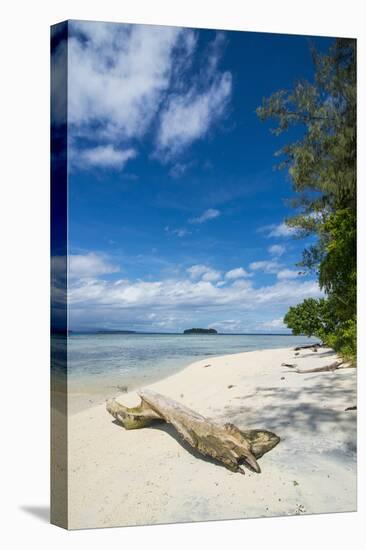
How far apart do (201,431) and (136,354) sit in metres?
0.90

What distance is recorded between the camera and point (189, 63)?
6238 millimetres

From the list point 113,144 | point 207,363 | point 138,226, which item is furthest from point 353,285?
point 113,144

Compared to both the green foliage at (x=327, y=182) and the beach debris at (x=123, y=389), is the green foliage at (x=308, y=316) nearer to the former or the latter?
the green foliage at (x=327, y=182)

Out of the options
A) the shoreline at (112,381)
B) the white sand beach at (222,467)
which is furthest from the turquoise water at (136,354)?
the white sand beach at (222,467)

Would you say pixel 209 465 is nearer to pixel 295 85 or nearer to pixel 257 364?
pixel 257 364

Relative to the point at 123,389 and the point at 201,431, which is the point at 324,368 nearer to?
the point at 201,431

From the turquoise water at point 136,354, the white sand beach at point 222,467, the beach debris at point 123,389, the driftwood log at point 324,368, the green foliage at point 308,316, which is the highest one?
Result: the green foliage at point 308,316

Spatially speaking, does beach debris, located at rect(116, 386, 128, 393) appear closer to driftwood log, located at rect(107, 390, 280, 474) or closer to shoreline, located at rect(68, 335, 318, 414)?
shoreline, located at rect(68, 335, 318, 414)

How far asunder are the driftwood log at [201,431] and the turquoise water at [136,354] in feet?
0.66

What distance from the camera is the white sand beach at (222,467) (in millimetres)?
5734

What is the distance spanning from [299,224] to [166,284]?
4.75ft

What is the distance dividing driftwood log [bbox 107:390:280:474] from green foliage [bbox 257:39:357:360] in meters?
1.18

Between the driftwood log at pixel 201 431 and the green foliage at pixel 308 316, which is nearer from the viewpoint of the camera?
the driftwood log at pixel 201 431

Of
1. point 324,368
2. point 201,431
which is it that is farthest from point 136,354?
point 324,368
